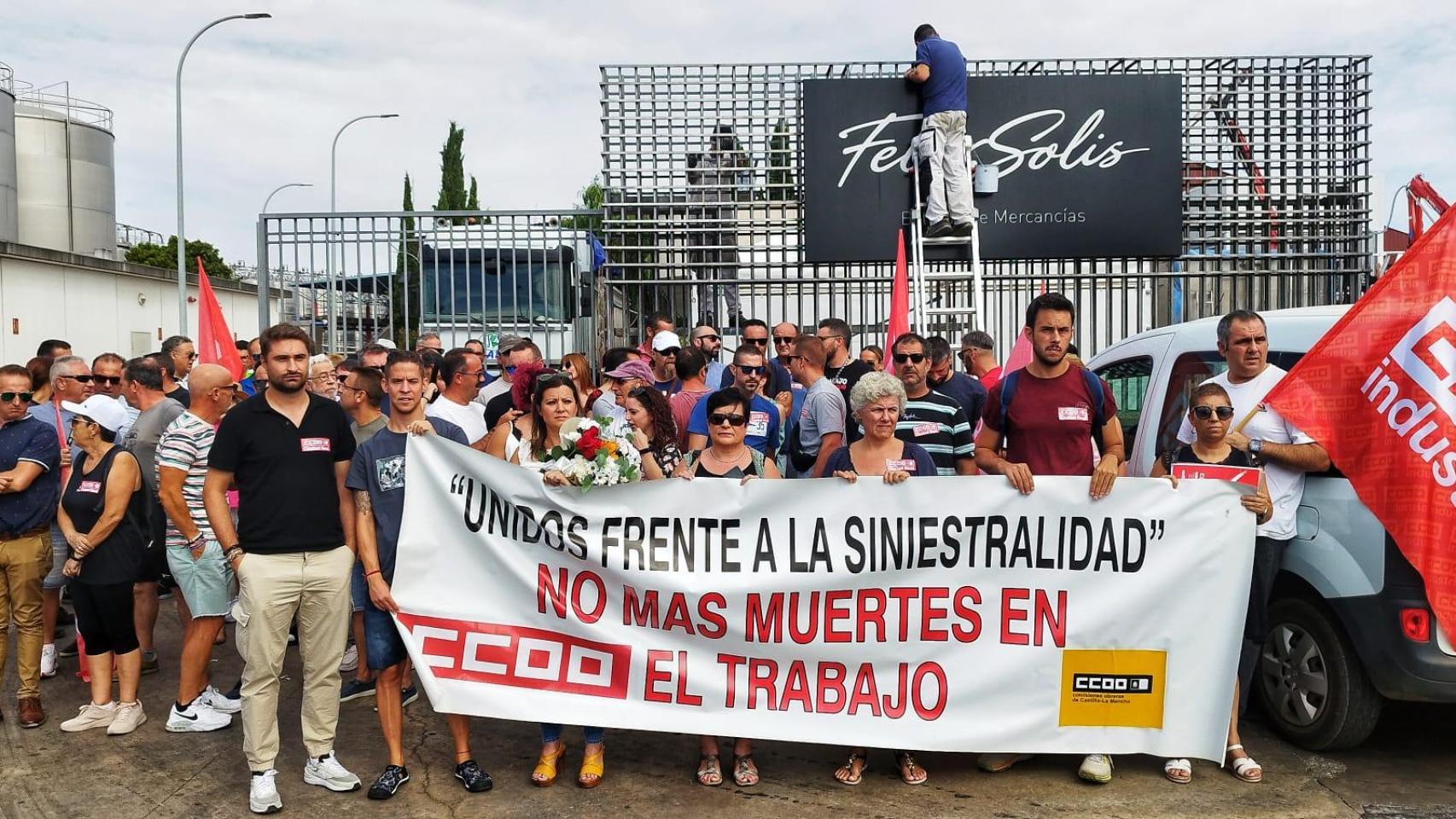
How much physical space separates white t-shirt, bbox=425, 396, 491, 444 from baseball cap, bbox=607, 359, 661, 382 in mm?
1115

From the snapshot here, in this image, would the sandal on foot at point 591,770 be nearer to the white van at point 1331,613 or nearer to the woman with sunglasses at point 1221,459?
the woman with sunglasses at point 1221,459

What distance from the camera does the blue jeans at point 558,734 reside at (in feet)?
16.4

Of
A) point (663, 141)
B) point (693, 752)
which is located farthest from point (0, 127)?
point (693, 752)

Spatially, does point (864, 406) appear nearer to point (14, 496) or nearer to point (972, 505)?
point (972, 505)

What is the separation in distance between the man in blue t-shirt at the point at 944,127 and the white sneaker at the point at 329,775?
8.68 metres

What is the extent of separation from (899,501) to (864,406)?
1.42 feet

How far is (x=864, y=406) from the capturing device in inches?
194

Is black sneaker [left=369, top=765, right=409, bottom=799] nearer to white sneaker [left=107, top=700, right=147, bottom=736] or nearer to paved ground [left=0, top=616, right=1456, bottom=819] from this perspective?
paved ground [left=0, top=616, right=1456, bottom=819]

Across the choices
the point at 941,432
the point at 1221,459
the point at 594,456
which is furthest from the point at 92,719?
the point at 1221,459

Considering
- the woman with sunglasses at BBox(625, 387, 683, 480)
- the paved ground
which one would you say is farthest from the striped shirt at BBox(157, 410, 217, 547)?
the woman with sunglasses at BBox(625, 387, 683, 480)

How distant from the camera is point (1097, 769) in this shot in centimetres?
482

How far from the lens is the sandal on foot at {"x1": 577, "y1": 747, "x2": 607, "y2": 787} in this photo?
492 centimetres

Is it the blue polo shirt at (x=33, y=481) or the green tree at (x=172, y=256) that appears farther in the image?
the green tree at (x=172, y=256)

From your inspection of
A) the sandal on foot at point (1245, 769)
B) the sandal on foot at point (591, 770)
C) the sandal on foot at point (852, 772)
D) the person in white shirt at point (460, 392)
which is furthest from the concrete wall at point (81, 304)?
the sandal on foot at point (1245, 769)
